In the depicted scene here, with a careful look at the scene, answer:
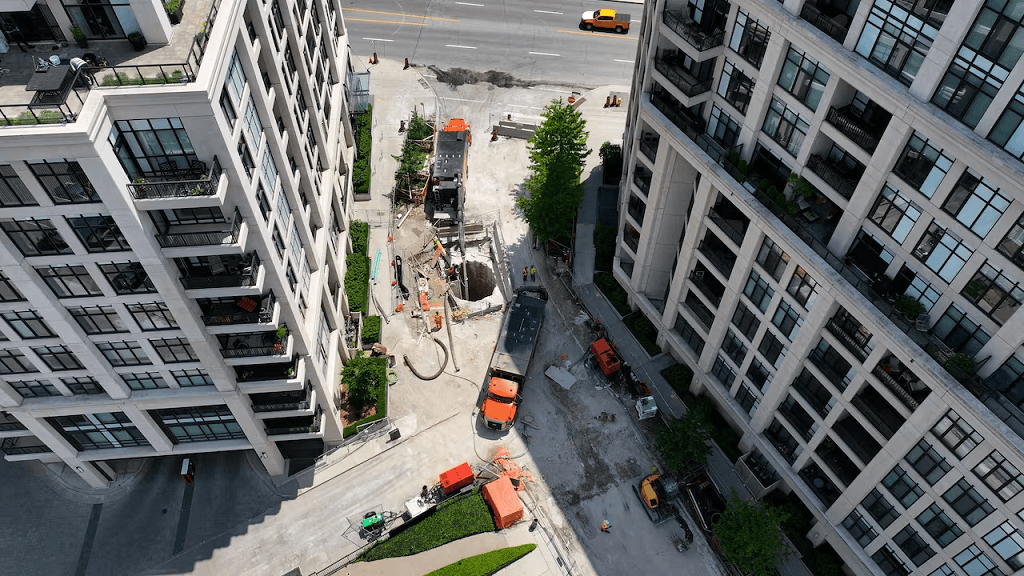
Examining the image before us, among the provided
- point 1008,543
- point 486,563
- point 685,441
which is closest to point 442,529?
point 486,563

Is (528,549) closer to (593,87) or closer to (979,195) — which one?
(979,195)

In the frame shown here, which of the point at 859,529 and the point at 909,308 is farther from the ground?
the point at 909,308

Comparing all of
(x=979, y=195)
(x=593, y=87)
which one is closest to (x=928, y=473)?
(x=979, y=195)

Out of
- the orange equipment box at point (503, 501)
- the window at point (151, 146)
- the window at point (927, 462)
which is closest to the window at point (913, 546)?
the window at point (927, 462)

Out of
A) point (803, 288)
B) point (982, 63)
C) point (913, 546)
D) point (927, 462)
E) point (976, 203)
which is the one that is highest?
point (982, 63)

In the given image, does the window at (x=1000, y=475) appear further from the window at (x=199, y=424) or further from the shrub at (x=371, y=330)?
the window at (x=199, y=424)

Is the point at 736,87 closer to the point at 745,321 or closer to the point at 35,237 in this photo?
the point at 745,321
